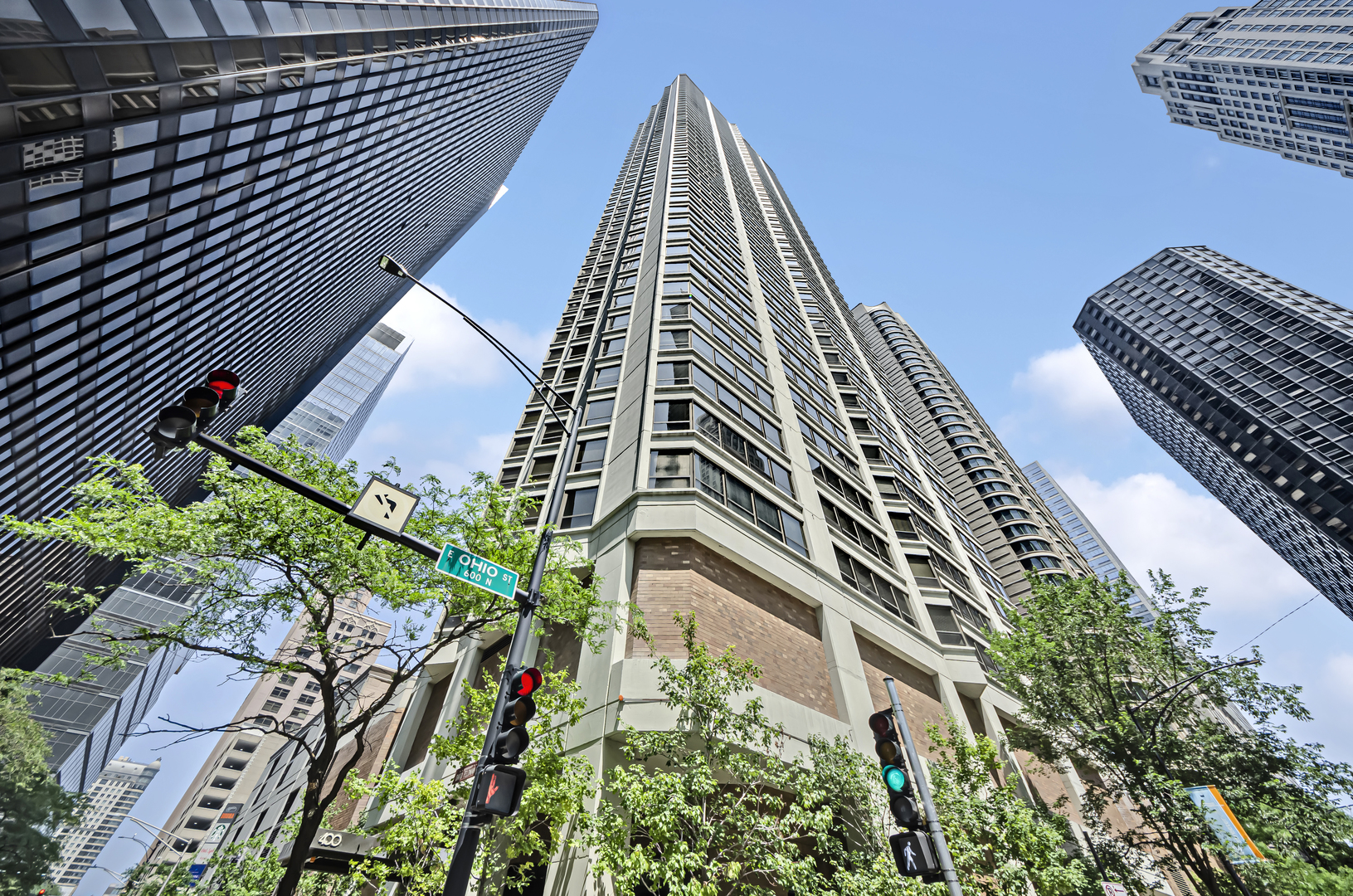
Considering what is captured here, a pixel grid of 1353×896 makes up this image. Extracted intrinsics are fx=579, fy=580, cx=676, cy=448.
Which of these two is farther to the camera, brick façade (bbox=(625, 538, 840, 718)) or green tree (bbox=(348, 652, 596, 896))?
brick façade (bbox=(625, 538, 840, 718))

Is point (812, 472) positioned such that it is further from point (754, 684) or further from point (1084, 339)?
point (1084, 339)

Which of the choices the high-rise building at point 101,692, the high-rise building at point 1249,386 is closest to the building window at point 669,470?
the high-rise building at point 101,692

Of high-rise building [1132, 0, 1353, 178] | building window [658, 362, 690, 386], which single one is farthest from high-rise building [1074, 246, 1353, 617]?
building window [658, 362, 690, 386]

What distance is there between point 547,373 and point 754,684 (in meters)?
25.7

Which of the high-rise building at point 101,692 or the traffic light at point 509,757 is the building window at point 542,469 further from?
the high-rise building at point 101,692

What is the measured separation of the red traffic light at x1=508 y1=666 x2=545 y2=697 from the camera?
7273mm

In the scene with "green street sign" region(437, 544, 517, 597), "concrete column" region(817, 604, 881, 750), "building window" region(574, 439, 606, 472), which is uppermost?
"building window" region(574, 439, 606, 472)

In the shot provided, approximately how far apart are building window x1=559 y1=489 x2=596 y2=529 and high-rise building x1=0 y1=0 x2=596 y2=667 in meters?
13.9

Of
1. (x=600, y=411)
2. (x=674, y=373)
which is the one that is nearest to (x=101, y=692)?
(x=600, y=411)

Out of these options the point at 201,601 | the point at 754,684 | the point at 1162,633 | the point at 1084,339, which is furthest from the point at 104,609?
the point at 1084,339

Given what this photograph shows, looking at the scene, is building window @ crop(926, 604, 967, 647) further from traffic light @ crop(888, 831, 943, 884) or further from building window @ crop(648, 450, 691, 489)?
traffic light @ crop(888, 831, 943, 884)

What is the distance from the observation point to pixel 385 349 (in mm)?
156750

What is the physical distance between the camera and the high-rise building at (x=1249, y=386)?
266ft

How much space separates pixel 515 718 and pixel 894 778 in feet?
16.9
